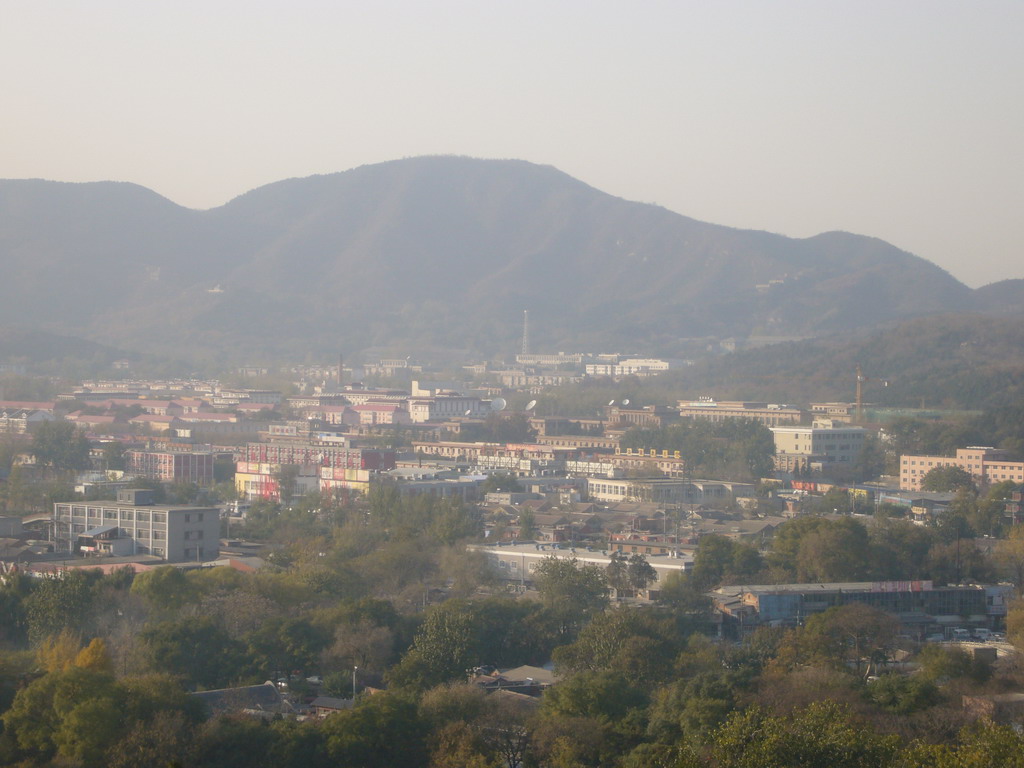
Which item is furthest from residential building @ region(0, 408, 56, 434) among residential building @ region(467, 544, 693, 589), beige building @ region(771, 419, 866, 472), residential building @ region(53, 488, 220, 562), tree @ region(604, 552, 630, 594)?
tree @ region(604, 552, 630, 594)

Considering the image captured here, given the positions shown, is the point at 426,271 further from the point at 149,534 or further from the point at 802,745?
the point at 802,745

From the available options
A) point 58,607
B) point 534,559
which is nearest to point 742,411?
point 534,559

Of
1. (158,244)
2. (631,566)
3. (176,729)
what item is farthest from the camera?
(158,244)

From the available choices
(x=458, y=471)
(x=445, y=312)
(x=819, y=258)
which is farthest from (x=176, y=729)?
(x=819, y=258)

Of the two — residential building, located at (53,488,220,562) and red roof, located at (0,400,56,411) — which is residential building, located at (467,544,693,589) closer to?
residential building, located at (53,488,220,562)

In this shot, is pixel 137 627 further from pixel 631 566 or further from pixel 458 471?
pixel 458 471

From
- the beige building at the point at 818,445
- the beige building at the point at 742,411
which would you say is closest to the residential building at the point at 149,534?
the beige building at the point at 818,445
